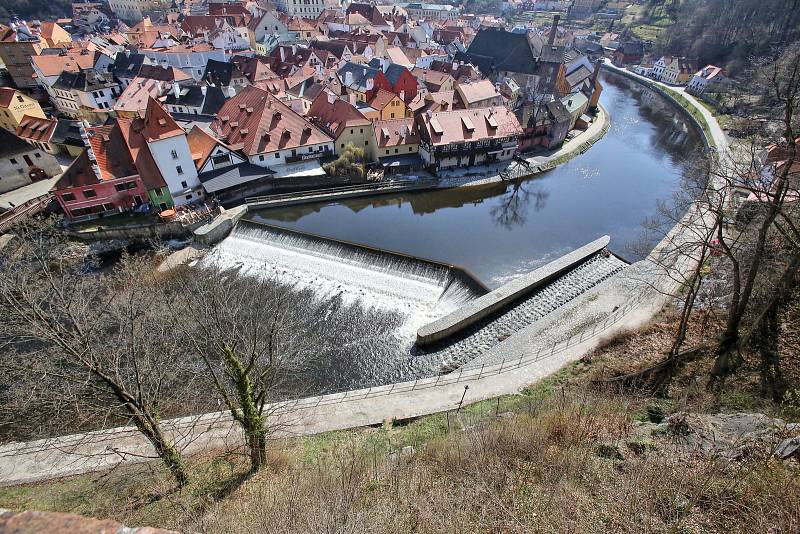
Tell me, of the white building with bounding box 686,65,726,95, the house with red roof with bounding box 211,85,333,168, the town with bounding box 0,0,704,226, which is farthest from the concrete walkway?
the white building with bounding box 686,65,726,95

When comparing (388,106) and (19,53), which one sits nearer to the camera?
(388,106)

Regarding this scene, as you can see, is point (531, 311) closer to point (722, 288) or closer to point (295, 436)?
point (722, 288)

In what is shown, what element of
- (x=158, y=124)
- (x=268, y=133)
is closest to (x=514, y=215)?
(x=268, y=133)

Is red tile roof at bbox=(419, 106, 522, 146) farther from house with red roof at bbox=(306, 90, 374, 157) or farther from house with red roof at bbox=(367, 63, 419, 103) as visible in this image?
house with red roof at bbox=(367, 63, 419, 103)

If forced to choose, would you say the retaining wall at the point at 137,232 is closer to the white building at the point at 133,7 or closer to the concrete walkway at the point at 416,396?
the concrete walkway at the point at 416,396

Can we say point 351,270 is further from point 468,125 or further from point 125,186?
point 468,125

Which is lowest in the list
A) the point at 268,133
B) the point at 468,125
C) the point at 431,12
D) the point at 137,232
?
the point at 137,232

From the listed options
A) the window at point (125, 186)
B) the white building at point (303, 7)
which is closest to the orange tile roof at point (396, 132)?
the window at point (125, 186)
